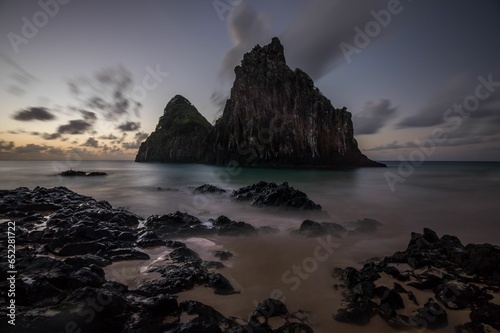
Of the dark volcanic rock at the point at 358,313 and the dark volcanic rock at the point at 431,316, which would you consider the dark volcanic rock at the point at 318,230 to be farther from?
the dark volcanic rock at the point at 431,316

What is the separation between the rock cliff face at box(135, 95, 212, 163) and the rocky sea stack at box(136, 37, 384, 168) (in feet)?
133

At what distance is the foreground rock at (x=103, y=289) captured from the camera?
11.1 feet

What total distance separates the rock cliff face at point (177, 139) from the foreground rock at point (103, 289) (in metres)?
108

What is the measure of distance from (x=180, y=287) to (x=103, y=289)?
134 centimetres

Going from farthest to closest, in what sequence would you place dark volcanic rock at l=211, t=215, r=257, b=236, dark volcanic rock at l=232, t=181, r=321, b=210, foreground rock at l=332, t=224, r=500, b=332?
dark volcanic rock at l=232, t=181, r=321, b=210, dark volcanic rock at l=211, t=215, r=257, b=236, foreground rock at l=332, t=224, r=500, b=332

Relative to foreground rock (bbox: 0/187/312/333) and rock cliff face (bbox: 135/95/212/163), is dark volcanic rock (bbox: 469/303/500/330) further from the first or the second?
rock cliff face (bbox: 135/95/212/163)

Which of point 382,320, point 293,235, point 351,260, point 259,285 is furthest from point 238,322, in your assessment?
point 293,235

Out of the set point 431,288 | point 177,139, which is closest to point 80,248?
point 431,288

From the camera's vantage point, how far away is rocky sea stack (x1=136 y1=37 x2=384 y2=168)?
242 feet

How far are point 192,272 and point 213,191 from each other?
50.9 feet

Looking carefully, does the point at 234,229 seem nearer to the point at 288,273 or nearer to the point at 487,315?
the point at 288,273

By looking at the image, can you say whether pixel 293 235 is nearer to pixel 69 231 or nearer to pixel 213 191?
pixel 69 231

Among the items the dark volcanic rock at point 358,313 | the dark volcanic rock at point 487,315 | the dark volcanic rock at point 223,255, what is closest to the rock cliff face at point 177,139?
the dark volcanic rock at point 223,255

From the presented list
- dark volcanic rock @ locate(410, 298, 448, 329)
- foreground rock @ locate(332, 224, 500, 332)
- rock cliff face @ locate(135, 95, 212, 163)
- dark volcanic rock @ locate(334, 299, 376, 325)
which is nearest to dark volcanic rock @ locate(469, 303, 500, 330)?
foreground rock @ locate(332, 224, 500, 332)
